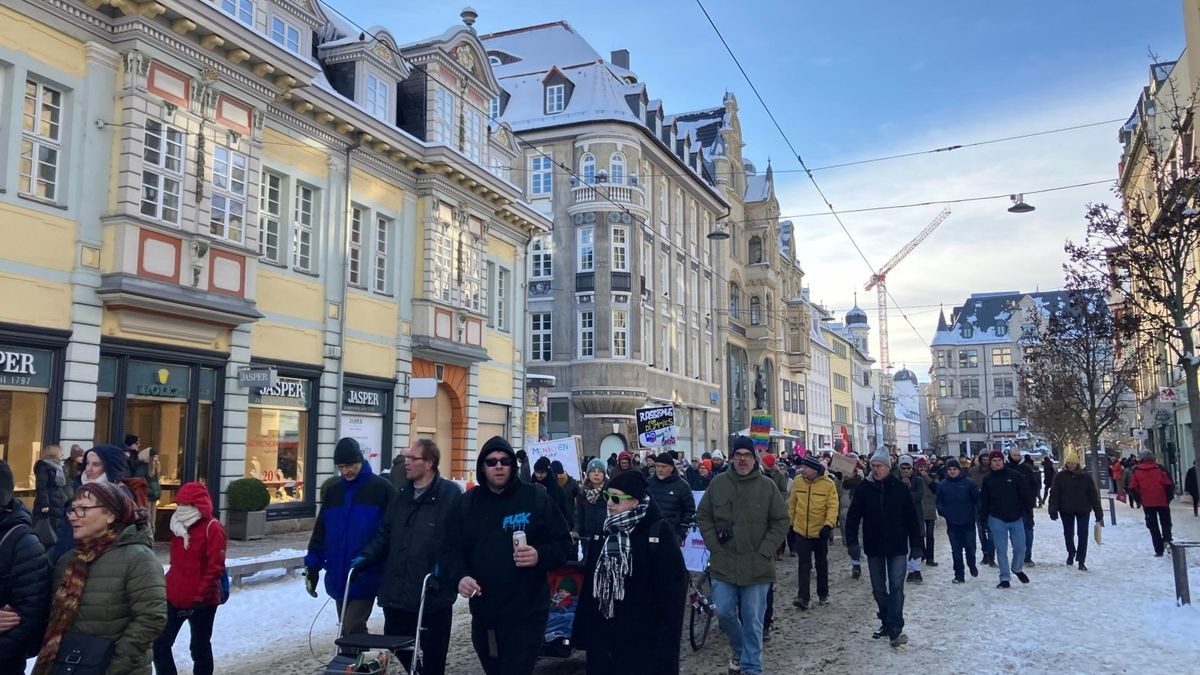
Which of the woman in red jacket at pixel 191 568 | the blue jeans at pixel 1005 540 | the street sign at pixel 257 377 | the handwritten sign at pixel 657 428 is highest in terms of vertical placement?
the street sign at pixel 257 377

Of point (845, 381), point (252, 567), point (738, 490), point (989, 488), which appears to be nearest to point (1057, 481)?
point (989, 488)

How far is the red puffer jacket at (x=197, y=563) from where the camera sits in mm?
6758

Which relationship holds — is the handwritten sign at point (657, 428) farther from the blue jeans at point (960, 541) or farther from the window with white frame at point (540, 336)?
the window with white frame at point (540, 336)

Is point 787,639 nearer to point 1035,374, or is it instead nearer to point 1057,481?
point 1057,481

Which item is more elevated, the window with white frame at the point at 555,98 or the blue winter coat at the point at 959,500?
the window with white frame at the point at 555,98

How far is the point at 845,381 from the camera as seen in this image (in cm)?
9688

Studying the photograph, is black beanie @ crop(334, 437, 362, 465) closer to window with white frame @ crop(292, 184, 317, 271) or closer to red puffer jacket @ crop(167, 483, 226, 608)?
red puffer jacket @ crop(167, 483, 226, 608)

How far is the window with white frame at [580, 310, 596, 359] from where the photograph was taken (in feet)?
138

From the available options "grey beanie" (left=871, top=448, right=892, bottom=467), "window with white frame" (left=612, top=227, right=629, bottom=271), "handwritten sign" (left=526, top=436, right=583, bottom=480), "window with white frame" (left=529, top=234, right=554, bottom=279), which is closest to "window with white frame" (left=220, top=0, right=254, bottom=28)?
"handwritten sign" (left=526, top=436, right=583, bottom=480)

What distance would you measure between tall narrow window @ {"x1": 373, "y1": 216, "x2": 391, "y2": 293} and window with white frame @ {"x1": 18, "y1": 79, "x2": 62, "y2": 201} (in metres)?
8.80

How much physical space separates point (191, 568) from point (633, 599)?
326 cm

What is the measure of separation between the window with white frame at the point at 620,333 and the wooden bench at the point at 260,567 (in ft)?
92.7

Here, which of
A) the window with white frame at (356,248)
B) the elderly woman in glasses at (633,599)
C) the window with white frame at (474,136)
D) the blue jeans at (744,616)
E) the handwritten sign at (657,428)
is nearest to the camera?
the elderly woman in glasses at (633,599)

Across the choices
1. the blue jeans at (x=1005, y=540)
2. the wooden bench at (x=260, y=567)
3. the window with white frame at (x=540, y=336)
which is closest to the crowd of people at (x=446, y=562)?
the wooden bench at (x=260, y=567)
